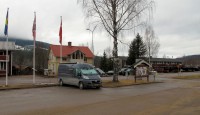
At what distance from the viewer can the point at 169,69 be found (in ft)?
272

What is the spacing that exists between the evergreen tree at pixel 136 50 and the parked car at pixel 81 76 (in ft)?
194

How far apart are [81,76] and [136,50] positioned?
62.9 m

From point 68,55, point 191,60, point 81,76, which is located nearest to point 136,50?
point 68,55

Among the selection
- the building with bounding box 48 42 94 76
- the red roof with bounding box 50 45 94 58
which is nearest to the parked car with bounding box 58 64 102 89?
the building with bounding box 48 42 94 76

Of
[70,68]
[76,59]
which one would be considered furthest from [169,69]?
[70,68]

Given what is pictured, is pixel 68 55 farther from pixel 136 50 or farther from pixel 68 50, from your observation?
pixel 136 50

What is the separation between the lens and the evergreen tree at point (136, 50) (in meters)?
88.2

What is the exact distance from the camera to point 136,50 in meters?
88.7

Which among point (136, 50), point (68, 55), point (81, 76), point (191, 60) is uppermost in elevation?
point (136, 50)

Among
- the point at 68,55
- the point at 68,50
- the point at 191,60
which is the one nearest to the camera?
the point at 68,55

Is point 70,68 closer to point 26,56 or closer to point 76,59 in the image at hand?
point 76,59

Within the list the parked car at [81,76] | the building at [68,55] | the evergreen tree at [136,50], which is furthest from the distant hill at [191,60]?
the parked car at [81,76]

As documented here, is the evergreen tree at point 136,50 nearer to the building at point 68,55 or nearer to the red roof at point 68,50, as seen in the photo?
the red roof at point 68,50

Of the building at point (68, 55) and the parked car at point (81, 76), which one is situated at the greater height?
the building at point (68, 55)
